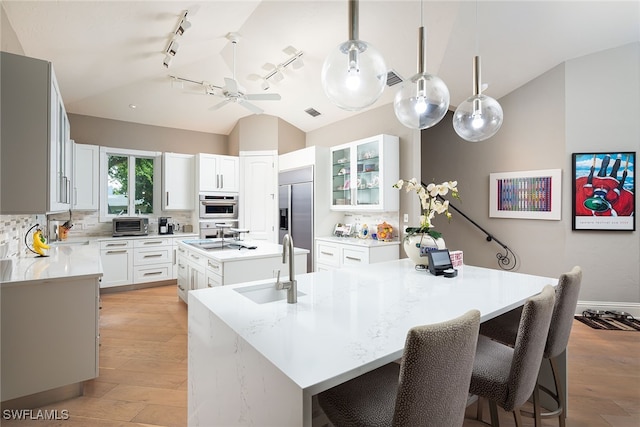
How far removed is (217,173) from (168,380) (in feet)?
12.6

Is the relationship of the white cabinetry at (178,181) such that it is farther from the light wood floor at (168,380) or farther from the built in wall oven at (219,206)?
the light wood floor at (168,380)

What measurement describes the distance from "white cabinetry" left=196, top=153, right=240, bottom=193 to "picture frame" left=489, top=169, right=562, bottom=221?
13.9 feet

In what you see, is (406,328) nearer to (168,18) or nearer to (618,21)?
(168,18)

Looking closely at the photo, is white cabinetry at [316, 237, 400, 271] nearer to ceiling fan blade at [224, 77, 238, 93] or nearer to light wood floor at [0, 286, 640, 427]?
light wood floor at [0, 286, 640, 427]

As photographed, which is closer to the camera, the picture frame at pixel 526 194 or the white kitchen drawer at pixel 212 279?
the white kitchen drawer at pixel 212 279

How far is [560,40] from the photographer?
3.56 metres

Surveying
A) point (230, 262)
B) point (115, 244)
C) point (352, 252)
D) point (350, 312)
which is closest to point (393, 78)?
point (352, 252)

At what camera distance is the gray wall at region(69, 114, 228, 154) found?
16.9 ft

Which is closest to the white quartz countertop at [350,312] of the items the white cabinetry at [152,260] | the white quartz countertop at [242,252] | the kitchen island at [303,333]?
the kitchen island at [303,333]

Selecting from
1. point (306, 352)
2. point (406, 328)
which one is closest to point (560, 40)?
point (406, 328)

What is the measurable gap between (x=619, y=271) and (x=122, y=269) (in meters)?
6.72

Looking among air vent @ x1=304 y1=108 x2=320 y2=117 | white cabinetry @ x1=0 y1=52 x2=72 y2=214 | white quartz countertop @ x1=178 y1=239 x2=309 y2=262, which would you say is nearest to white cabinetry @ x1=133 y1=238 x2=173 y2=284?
white quartz countertop @ x1=178 y1=239 x2=309 y2=262

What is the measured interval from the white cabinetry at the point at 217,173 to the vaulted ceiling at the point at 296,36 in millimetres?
1339

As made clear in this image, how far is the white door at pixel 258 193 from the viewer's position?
576cm
